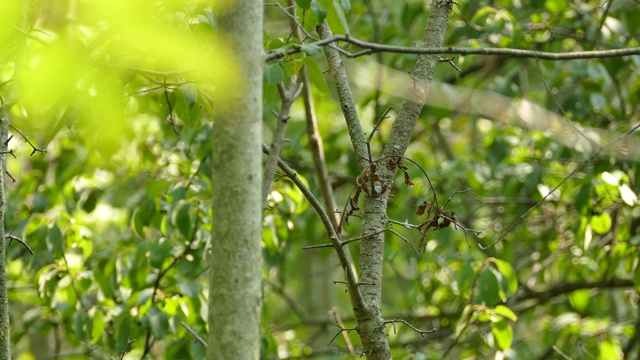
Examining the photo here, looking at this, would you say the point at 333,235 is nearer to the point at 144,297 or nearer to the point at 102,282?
the point at 144,297

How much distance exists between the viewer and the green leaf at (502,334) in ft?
10.1

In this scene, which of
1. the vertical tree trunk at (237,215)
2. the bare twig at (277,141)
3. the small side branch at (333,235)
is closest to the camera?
the vertical tree trunk at (237,215)

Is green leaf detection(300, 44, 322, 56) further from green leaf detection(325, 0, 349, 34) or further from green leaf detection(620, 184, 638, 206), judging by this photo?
green leaf detection(620, 184, 638, 206)

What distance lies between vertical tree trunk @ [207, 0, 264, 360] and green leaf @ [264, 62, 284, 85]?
311 mm

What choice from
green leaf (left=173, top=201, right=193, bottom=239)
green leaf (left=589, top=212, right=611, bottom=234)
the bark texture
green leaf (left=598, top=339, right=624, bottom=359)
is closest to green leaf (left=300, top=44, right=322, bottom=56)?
the bark texture

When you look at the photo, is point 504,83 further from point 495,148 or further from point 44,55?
point 44,55

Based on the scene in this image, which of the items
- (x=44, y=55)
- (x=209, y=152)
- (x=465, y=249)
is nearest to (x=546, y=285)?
(x=465, y=249)

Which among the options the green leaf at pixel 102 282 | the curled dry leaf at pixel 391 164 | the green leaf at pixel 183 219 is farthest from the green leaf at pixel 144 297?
the curled dry leaf at pixel 391 164

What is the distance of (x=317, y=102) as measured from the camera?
452 centimetres

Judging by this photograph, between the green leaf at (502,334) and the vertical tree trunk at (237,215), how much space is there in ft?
6.94

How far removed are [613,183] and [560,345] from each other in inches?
55.4

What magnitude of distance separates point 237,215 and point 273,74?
0.44 metres

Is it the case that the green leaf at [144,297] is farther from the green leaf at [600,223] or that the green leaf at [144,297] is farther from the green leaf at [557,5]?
the green leaf at [557,5]

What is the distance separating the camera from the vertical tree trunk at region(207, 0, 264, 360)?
3.68ft
